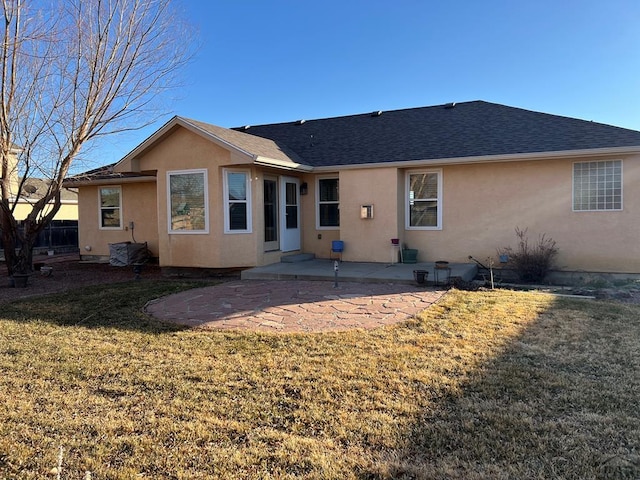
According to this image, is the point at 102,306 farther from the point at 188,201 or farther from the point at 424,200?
the point at 424,200

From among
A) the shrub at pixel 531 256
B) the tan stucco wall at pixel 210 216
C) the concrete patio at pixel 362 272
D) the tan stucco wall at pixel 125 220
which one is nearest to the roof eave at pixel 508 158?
the shrub at pixel 531 256

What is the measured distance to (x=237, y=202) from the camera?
10859 millimetres

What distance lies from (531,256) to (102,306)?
9235 millimetres

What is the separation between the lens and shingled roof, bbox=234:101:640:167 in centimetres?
1028

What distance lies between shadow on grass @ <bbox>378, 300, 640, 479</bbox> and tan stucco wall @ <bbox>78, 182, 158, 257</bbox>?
12.7 metres

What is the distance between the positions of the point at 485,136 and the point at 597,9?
12.2 feet

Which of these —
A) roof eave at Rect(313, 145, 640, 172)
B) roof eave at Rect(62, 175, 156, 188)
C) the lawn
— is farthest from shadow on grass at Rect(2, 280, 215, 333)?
roof eave at Rect(62, 175, 156, 188)

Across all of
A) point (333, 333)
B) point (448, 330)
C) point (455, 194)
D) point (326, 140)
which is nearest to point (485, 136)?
point (455, 194)

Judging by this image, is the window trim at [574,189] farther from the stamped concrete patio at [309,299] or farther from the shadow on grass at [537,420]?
the shadow on grass at [537,420]

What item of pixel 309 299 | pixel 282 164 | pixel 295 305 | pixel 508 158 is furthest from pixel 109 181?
pixel 508 158

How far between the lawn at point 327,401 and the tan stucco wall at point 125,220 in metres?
8.95

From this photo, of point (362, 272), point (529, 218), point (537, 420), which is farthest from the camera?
point (529, 218)

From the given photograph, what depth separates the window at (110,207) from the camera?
49.9ft

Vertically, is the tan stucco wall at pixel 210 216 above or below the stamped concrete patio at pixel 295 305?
above
